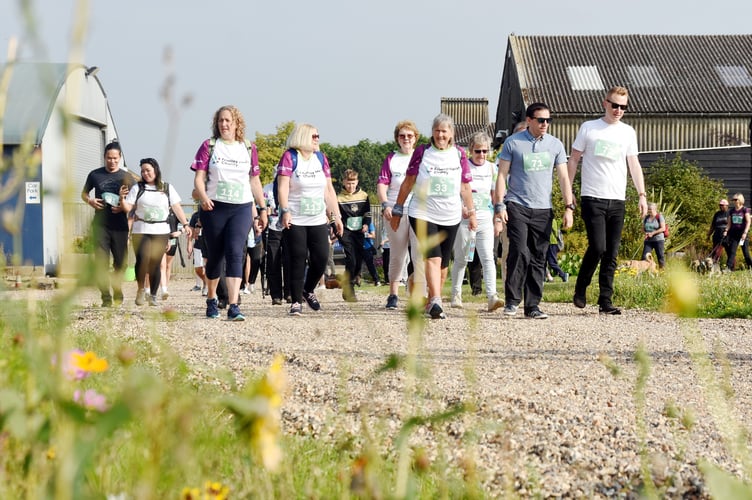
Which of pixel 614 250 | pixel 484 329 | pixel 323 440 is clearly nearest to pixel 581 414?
pixel 323 440

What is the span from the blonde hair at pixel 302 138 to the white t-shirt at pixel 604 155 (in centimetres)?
243

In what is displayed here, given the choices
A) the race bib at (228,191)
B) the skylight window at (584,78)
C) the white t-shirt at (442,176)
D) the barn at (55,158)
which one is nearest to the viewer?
the barn at (55,158)

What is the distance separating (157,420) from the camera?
1245mm

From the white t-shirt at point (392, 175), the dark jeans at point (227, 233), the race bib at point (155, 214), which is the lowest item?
the dark jeans at point (227, 233)

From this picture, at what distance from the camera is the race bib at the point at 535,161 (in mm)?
9781

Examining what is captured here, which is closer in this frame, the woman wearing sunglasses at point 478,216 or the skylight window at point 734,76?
the woman wearing sunglasses at point 478,216

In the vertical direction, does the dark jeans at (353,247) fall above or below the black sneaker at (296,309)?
above

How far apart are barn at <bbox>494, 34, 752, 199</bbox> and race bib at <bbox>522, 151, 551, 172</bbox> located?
95.6 ft

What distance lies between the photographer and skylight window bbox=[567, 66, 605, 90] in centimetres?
4166

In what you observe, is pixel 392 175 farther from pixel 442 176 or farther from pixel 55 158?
pixel 55 158

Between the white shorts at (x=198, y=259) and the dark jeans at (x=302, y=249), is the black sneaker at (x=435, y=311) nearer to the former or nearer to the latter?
the dark jeans at (x=302, y=249)

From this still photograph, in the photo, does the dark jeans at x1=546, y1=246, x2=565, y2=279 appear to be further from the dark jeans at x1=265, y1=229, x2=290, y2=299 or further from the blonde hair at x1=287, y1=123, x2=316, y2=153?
the blonde hair at x1=287, y1=123, x2=316, y2=153

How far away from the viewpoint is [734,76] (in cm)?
4278

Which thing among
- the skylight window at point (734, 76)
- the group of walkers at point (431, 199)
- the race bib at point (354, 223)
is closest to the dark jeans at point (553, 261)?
the race bib at point (354, 223)
